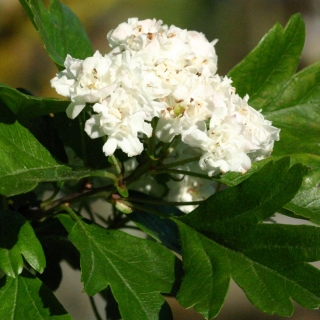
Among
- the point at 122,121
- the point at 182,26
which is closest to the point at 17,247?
the point at 122,121

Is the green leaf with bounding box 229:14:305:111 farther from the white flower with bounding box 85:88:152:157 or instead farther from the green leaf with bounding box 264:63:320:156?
the white flower with bounding box 85:88:152:157

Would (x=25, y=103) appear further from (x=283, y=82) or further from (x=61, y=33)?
(x=283, y=82)

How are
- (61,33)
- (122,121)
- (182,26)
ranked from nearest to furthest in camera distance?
1. (122,121)
2. (61,33)
3. (182,26)

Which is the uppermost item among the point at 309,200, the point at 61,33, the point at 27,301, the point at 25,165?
the point at 61,33

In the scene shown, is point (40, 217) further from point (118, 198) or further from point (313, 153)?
point (313, 153)

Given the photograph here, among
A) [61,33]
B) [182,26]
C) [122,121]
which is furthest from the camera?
[182,26]

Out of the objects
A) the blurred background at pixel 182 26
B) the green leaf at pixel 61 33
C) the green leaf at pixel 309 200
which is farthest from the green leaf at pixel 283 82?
the blurred background at pixel 182 26

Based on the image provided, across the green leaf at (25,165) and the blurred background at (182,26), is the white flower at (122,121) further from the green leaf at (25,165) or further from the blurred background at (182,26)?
the blurred background at (182,26)

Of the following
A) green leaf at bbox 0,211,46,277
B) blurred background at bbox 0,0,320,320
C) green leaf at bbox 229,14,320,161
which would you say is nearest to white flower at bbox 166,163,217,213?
green leaf at bbox 229,14,320,161

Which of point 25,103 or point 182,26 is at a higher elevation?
point 25,103
